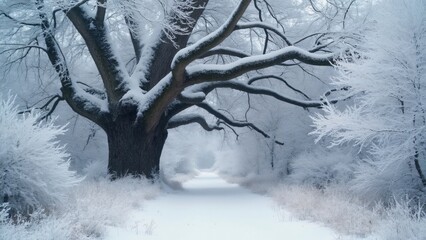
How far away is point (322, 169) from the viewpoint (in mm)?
14023

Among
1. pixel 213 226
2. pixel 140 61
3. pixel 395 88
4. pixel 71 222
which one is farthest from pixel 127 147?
pixel 395 88

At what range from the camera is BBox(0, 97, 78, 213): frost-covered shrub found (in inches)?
159

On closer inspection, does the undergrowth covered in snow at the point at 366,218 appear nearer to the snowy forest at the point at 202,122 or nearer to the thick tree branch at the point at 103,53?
the snowy forest at the point at 202,122

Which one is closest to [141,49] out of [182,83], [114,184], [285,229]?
[182,83]

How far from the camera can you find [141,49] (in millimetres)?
11586

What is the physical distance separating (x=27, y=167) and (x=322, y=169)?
1191 centimetres

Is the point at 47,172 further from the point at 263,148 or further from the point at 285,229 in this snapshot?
the point at 263,148

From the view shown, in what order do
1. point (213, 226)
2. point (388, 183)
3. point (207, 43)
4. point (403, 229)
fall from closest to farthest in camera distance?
point (403, 229) → point (213, 226) → point (388, 183) → point (207, 43)

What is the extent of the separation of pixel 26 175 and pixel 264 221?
4283mm

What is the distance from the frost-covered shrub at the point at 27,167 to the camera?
4.04m

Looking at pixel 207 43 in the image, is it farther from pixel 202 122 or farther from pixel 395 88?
pixel 202 122

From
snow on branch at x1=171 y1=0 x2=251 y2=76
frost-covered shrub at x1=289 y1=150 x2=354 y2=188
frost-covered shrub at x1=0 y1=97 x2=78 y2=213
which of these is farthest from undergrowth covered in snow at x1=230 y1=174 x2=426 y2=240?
frost-covered shrub at x1=289 y1=150 x2=354 y2=188

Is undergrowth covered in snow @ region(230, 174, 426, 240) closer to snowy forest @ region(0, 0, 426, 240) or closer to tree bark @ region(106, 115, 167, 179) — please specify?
snowy forest @ region(0, 0, 426, 240)

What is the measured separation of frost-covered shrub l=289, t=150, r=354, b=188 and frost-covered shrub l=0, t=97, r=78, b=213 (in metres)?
10.7
